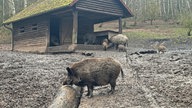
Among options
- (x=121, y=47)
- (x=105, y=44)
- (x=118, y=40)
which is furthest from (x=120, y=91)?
(x=118, y=40)

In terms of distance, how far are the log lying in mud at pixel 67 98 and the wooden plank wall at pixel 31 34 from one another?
49.7 feet

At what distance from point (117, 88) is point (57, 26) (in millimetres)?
17451

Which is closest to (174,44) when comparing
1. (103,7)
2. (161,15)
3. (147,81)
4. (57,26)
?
(103,7)

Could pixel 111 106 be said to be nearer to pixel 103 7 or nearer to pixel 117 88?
pixel 117 88

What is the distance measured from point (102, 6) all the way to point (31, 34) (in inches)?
247

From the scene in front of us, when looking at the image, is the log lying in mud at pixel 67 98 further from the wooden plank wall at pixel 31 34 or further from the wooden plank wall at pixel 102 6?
the wooden plank wall at pixel 31 34

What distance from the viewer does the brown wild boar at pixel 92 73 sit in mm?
7039

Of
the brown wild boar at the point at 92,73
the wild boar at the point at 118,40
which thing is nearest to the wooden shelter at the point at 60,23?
the wild boar at the point at 118,40

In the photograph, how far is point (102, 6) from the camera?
71.2ft

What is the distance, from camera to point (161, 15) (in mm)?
54969

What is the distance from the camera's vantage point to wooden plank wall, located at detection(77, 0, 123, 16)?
20003 mm

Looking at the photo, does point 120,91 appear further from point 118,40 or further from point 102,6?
point 102,6

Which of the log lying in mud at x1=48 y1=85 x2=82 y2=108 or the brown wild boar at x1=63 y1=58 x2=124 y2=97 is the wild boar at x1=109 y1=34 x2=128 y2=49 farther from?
the log lying in mud at x1=48 y1=85 x2=82 y2=108

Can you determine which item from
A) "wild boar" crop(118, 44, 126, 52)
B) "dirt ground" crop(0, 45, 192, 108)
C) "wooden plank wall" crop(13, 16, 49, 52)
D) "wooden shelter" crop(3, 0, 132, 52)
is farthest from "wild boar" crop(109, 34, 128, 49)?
"dirt ground" crop(0, 45, 192, 108)
